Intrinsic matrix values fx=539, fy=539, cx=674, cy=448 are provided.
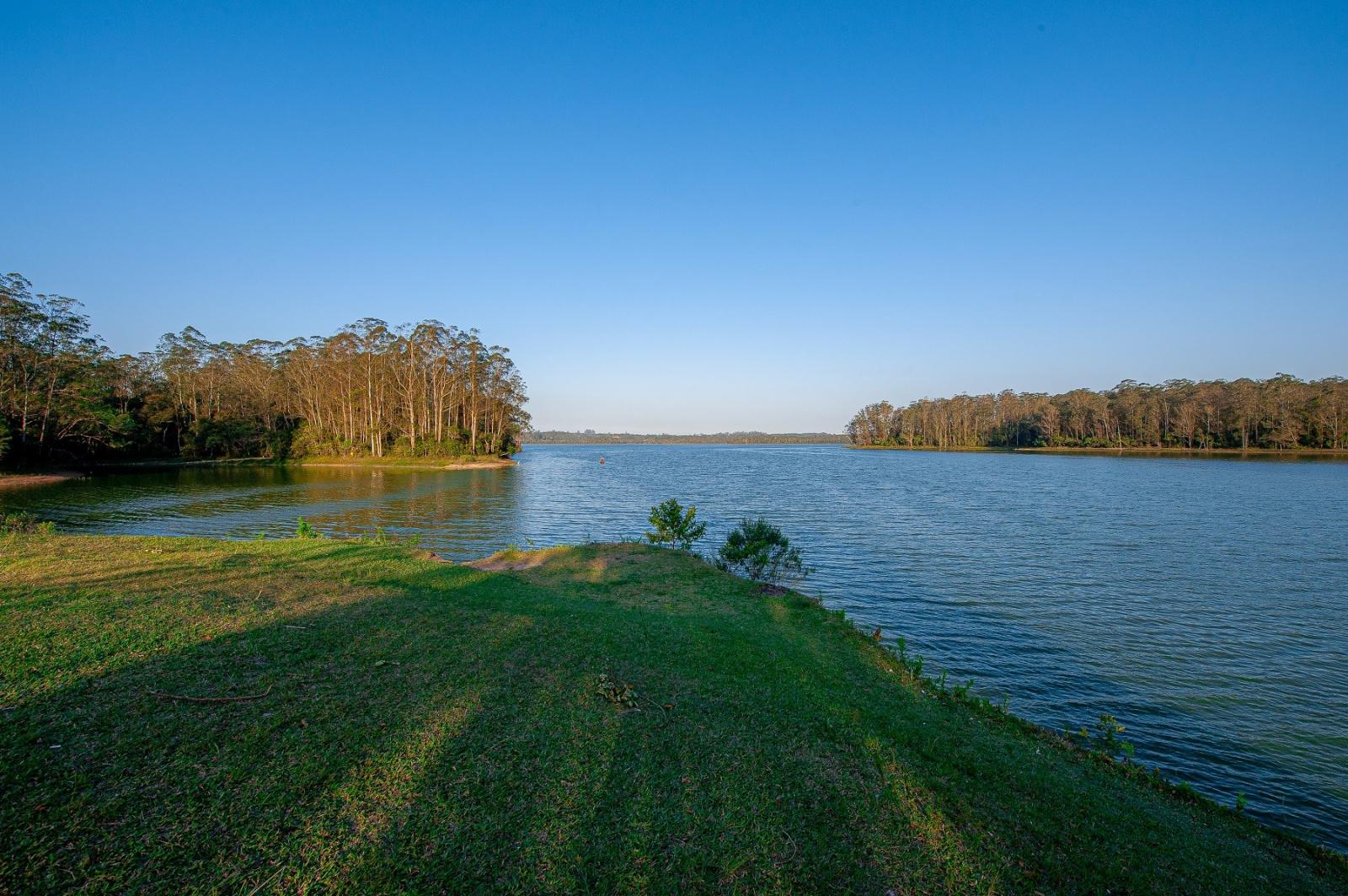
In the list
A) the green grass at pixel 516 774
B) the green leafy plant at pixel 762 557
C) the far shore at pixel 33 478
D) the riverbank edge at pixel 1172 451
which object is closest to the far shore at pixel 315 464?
the far shore at pixel 33 478

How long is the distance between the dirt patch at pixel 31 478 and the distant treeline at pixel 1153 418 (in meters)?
141

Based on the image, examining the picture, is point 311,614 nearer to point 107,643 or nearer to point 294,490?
point 107,643

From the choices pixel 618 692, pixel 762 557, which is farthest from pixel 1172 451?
pixel 618 692

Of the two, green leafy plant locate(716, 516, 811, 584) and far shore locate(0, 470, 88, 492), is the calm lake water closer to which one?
green leafy plant locate(716, 516, 811, 584)

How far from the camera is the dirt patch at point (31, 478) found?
1433 inches

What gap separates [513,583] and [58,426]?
2370 inches

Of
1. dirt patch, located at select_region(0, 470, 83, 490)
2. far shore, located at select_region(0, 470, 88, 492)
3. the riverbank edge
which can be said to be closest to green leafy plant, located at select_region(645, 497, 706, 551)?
far shore, located at select_region(0, 470, 88, 492)

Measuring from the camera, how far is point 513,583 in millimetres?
11898

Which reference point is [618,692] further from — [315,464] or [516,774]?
[315,464]

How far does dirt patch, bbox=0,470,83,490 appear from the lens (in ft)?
119

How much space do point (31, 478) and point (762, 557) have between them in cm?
5366

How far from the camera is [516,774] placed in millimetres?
4406

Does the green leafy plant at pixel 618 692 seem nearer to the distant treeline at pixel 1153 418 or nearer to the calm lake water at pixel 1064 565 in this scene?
the calm lake water at pixel 1064 565

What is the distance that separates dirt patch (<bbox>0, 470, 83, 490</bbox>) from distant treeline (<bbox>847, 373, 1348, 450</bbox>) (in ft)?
461
